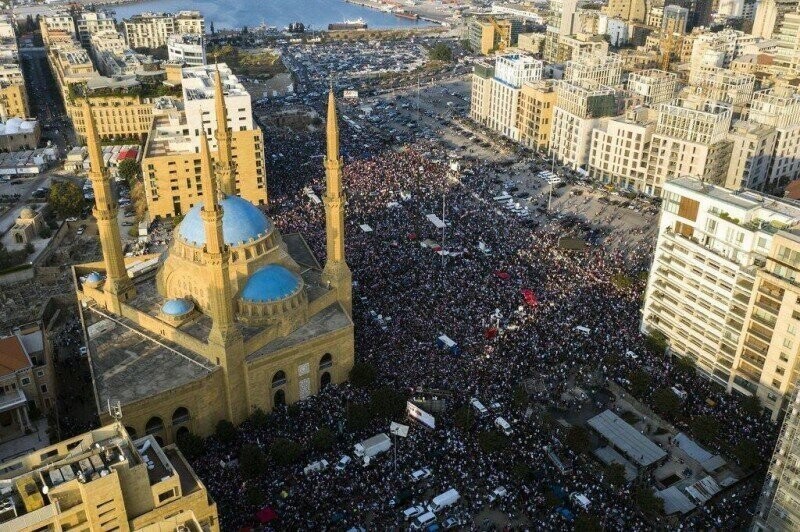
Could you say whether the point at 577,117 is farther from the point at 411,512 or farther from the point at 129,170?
the point at 411,512

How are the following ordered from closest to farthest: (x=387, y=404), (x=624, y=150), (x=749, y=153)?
(x=387, y=404) < (x=749, y=153) < (x=624, y=150)

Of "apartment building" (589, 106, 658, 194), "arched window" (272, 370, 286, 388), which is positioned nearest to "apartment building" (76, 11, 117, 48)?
"apartment building" (589, 106, 658, 194)

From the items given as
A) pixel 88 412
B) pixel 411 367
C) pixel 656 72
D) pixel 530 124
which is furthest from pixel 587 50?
pixel 88 412

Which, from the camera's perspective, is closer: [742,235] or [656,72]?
[742,235]

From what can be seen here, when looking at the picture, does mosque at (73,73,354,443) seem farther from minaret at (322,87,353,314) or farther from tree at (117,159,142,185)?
tree at (117,159,142,185)

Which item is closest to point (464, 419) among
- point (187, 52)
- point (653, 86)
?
point (653, 86)

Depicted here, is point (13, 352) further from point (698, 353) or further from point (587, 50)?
point (587, 50)

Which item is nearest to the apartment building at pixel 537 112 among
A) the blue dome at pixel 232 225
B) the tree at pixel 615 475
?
the blue dome at pixel 232 225
